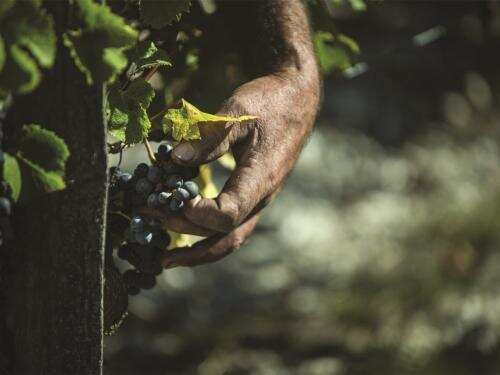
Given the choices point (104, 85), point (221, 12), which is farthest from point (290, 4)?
point (104, 85)

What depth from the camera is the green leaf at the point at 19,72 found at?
72cm

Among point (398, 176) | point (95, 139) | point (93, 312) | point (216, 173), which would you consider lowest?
point (398, 176)

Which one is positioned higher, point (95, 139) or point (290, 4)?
point (95, 139)

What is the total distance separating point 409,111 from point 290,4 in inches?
134

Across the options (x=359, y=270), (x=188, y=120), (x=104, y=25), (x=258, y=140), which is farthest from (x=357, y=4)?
(x=359, y=270)

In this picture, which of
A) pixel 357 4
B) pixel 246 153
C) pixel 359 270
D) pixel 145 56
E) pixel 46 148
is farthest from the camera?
pixel 359 270

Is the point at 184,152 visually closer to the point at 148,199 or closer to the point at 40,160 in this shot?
the point at 148,199

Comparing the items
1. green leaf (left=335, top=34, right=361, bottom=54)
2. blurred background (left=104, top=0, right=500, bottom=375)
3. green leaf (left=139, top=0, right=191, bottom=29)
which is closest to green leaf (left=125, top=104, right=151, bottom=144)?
green leaf (left=139, top=0, right=191, bottom=29)

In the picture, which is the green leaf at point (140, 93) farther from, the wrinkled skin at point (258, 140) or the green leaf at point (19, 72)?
the green leaf at point (19, 72)

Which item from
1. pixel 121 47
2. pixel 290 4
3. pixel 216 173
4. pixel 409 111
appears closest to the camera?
pixel 121 47

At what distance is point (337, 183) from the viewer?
13.7ft

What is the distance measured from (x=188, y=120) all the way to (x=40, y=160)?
191mm

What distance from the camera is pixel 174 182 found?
0.97 m

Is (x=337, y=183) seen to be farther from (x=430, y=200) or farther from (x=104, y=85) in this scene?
(x=104, y=85)
